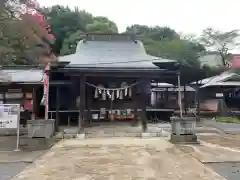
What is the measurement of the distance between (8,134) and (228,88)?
17.9 metres

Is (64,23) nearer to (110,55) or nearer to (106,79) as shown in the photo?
(110,55)

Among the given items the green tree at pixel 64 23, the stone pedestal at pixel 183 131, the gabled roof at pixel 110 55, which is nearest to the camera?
the stone pedestal at pixel 183 131

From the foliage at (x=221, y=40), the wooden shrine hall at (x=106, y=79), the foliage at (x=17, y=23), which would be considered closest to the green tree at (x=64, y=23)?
the foliage at (x=221, y=40)

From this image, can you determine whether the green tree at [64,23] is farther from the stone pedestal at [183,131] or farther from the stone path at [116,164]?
the stone path at [116,164]

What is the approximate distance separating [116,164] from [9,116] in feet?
16.1

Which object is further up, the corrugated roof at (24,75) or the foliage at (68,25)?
the foliage at (68,25)

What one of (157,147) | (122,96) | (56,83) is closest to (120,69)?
(122,96)

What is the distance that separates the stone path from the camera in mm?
6496

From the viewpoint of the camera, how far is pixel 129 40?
61.6ft

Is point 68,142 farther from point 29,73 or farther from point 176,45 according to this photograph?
point 176,45

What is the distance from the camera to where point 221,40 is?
33219mm

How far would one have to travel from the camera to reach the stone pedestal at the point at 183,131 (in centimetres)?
1121

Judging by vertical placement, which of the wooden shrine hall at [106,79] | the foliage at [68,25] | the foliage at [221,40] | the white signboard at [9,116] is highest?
the foliage at [68,25]

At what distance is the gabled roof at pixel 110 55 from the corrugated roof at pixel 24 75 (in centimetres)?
203
